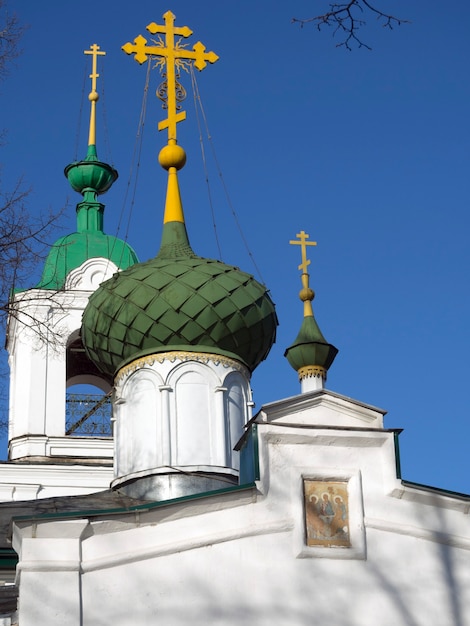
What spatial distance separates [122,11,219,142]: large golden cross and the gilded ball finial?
192mm

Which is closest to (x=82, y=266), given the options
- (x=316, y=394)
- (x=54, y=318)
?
(x=54, y=318)

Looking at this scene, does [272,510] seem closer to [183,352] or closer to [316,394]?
[316,394]

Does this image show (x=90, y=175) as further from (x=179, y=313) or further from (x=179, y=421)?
(x=179, y=421)

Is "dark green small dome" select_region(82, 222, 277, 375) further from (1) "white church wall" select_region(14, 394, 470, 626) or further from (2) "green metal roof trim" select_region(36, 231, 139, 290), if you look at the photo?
(2) "green metal roof trim" select_region(36, 231, 139, 290)

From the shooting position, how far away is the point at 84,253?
751 inches

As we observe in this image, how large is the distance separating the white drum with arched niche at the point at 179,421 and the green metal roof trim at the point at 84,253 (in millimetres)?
4854

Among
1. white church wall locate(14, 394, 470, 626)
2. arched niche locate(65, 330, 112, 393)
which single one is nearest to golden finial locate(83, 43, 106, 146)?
arched niche locate(65, 330, 112, 393)

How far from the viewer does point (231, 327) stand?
14094mm

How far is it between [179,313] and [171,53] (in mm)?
3646

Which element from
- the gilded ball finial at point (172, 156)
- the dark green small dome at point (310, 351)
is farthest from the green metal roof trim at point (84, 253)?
the gilded ball finial at point (172, 156)

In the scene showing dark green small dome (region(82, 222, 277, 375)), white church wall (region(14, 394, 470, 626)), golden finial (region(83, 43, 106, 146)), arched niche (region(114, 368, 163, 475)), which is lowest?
white church wall (region(14, 394, 470, 626))

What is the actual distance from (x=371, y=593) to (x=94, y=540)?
6.58 ft

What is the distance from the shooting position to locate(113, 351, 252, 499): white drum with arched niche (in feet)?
43.2

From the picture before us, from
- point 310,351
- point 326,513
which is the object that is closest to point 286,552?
point 326,513
